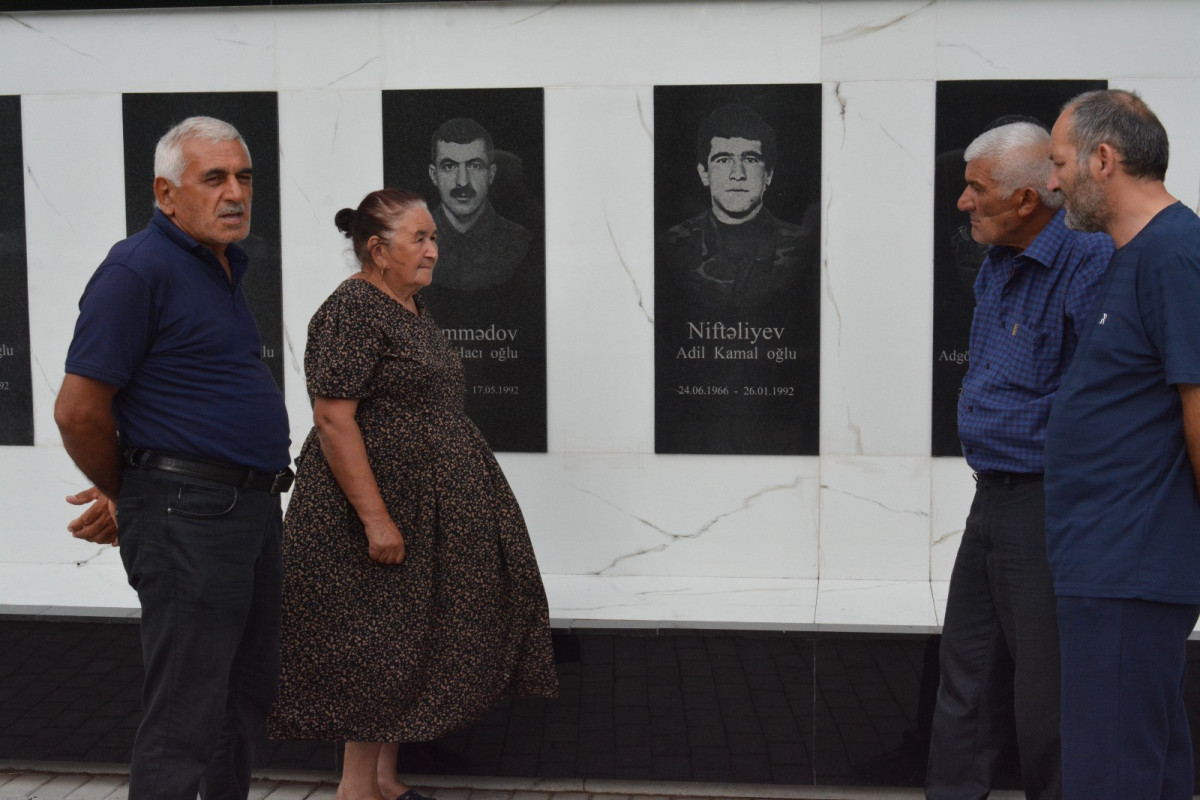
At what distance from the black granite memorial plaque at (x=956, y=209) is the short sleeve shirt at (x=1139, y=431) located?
1.83 meters

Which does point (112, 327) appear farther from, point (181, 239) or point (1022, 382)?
point (1022, 382)

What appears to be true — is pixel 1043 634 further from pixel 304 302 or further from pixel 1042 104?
pixel 304 302

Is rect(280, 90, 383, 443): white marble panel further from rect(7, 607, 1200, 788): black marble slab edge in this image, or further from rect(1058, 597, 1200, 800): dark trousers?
rect(1058, 597, 1200, 800): dark trousers

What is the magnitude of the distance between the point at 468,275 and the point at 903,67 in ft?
5.50

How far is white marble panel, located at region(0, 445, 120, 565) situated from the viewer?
4.79 m

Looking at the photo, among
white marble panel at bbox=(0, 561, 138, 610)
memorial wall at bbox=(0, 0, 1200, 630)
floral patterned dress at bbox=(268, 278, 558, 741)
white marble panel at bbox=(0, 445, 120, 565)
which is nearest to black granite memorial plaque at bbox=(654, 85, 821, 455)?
memorial wall at bbox=(0, 0, 1200, 630)

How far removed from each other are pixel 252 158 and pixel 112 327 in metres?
2.06

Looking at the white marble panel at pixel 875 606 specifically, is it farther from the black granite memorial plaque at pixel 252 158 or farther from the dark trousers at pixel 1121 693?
the black granite memorial plaque at pixel 252 158

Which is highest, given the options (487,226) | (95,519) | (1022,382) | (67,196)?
(67,196)

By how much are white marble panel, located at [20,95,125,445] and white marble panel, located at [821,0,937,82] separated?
258 centimetres

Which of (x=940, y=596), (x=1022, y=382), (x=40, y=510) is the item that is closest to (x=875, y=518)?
(x=940, y=596)

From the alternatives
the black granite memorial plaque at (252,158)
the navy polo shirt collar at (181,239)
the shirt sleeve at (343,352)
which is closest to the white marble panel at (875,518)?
the shirt sleeve at (343,352)

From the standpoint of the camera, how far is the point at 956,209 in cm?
434

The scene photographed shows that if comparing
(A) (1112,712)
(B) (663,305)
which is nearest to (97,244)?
(B) (663,305)
